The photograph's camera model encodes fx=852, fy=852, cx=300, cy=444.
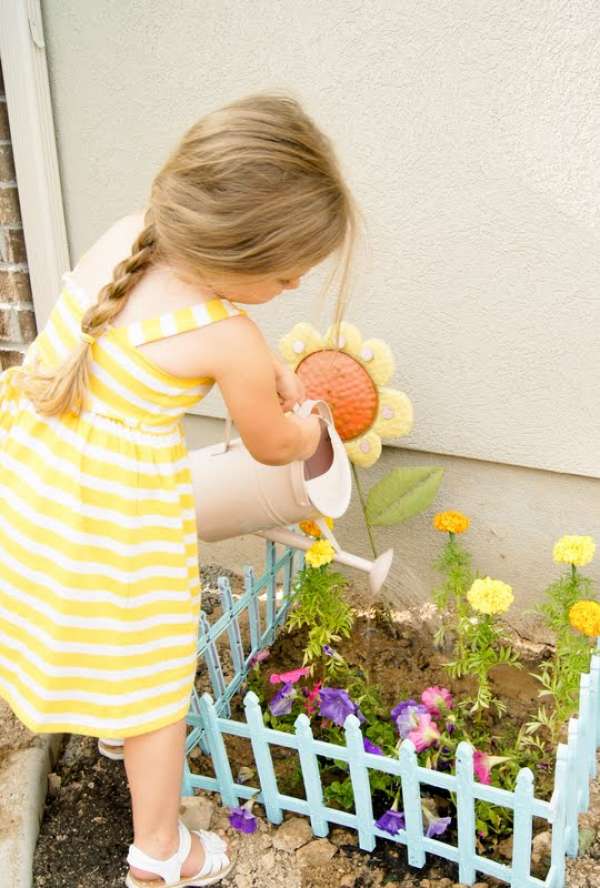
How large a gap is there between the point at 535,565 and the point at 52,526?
1228mm

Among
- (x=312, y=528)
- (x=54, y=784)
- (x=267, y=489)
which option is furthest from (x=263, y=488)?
(x=54, y=784)

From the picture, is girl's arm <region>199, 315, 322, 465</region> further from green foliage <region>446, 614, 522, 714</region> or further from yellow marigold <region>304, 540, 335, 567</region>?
green foliage <region>446, 614, 522, 714</region>

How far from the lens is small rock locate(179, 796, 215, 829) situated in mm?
1748

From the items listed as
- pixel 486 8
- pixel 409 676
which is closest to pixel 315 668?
pixel 409 676

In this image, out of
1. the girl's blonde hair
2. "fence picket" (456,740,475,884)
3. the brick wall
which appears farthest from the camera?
the brick wall

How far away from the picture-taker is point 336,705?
5.74ft

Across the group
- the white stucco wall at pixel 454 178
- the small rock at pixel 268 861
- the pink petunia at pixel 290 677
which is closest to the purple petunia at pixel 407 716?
the pink petunia at pixel 290 677

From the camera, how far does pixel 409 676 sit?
6.74 ft

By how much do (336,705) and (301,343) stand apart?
77 centimetres

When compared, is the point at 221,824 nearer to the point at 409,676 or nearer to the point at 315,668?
the point at 315,668

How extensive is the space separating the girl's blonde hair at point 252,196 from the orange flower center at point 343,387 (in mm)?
560

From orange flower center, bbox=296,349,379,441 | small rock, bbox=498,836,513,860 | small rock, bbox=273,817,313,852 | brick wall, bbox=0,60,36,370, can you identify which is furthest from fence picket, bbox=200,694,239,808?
brick wall, bbox=0,60,36,370

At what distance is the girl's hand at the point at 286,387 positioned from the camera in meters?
1.49

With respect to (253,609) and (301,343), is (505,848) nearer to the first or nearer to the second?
(253,609)
